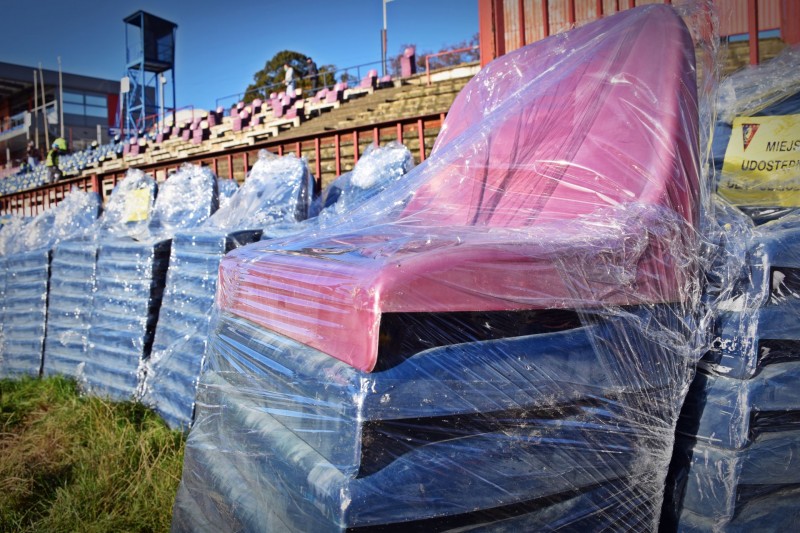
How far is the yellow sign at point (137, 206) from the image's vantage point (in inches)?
199

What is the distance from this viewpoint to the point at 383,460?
3.25 feet

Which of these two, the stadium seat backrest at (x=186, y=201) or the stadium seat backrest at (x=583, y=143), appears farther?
the stadium seat backrest at (x=186, y=201)

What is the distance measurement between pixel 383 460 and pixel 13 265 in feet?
16.5

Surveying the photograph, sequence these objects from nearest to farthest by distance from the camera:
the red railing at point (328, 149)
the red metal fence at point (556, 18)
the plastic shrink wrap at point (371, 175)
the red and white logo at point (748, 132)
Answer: the red and white logo at point (748, 132)
the red metal fence at point (556, 18)
the plastic shrink wrap at point (371, 175)
the red railing at point (328, 149)

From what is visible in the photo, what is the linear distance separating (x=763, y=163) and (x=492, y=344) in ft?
4.43

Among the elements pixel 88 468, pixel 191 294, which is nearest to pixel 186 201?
pixel 191 294

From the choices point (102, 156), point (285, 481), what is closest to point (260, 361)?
point (285, 481)

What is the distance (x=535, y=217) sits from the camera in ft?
5.12

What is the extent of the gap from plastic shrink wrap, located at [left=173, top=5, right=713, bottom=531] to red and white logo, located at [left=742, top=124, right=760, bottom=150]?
0.50 metres

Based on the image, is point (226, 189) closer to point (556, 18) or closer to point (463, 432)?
point (556, 18)

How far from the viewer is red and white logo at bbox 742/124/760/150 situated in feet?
6.26

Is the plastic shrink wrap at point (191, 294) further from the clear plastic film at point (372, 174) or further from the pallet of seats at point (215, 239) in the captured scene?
the clear plastic film at point (372, 174)

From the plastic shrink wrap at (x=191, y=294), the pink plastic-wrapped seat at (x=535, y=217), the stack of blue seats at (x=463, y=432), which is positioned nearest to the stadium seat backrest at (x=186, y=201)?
the plastic shrink wrap at (x=191, y=294)

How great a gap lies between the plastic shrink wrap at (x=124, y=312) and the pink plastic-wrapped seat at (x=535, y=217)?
1.93 meters
